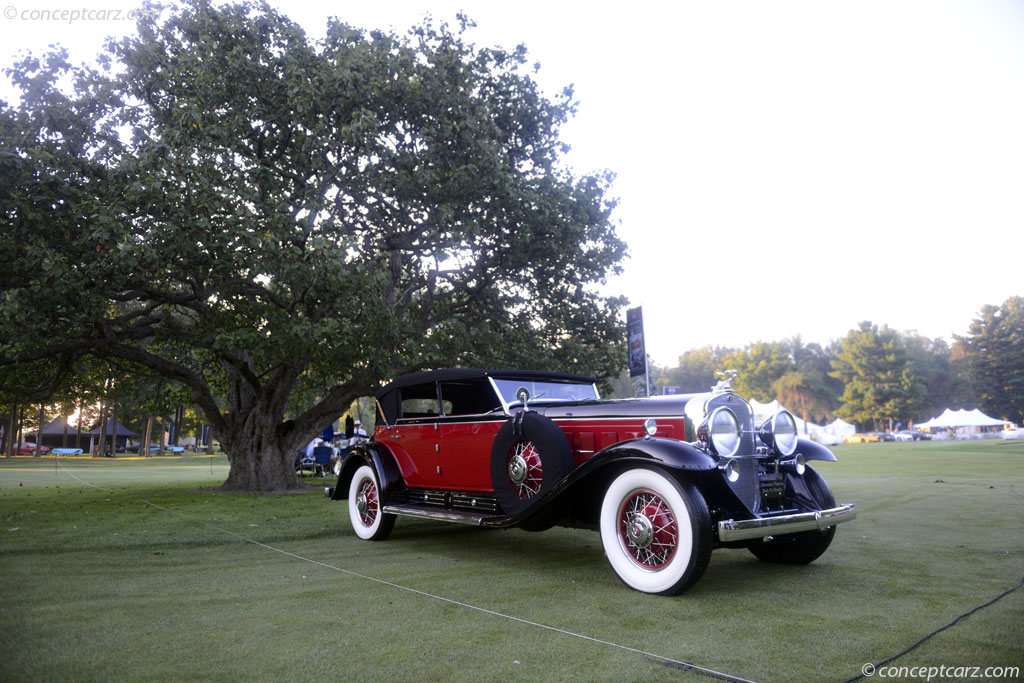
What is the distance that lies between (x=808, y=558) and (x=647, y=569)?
173 cm

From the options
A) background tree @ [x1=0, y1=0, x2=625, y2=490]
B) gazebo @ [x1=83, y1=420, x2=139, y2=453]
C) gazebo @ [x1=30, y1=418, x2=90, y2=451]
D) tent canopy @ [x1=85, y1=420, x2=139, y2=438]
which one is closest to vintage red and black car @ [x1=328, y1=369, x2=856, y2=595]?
background tree @ [x1=0, y1=0, x2=625, y2=490]

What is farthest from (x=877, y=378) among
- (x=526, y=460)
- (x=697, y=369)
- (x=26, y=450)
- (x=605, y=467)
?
(x=26, y=450)

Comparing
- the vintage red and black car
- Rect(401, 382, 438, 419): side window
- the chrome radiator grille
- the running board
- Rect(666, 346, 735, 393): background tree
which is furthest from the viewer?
Rect(666, 346, 735, 393): background tree

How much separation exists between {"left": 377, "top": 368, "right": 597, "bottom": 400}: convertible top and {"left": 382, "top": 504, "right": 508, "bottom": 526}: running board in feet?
4.43

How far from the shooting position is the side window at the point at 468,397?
6324 millimetres

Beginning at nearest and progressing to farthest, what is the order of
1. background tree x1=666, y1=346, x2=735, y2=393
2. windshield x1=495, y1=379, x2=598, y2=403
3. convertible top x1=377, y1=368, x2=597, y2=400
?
windshield x1=495, y1=379, x2=598, y2=403, convertible top x1=377, y1=368, x2=597, y2=400, background tree x1=666, y1=346, x2=735, y2=393

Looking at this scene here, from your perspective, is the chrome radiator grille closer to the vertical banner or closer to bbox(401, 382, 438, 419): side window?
bbox(401, 382, 438, 419): side window

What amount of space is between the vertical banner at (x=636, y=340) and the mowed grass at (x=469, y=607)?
142 inches

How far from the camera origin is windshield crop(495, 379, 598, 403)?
6249 millimetres

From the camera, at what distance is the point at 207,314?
11.2 metres

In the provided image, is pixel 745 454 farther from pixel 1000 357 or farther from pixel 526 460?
pixel 1000 357

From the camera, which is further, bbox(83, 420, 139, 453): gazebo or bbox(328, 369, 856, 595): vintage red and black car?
bbox(83, 420, 139, 453): gazebo

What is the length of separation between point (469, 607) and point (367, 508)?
3502mm

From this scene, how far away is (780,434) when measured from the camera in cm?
521
